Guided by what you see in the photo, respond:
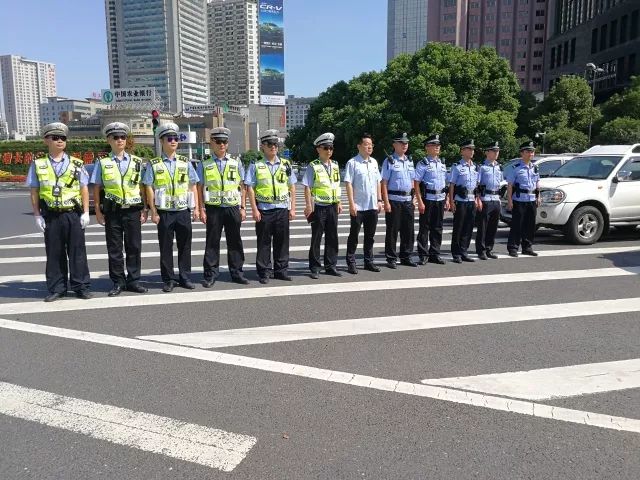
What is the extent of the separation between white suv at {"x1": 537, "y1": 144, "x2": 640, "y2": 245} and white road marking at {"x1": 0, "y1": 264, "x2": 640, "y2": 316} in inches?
84.6

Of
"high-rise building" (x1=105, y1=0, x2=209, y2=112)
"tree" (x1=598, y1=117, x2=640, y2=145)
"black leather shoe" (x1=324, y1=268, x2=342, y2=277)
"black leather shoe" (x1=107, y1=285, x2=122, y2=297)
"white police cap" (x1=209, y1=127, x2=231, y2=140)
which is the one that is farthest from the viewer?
"high-rise building" (x1=105, y1=0, x2=209, y2=112)

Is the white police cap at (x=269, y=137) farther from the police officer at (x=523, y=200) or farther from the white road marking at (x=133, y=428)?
the police officer at (x=523, y=200)

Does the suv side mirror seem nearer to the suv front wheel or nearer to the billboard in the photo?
the suv front wheel

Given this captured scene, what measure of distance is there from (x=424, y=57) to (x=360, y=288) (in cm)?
2635

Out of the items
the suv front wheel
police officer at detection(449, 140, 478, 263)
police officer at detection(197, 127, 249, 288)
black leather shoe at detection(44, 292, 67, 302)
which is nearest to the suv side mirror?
the suv front wheel

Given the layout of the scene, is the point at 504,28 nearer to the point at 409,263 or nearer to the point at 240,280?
the point at 409,263

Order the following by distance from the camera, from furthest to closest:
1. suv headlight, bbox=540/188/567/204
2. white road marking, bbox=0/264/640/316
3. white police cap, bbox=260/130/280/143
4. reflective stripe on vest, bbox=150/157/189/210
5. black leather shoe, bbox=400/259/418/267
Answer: suv headlight, bbox=540/188/567/204 → black leather shoe, bbox=400/259/418/267 → white police cap, bbox=260/130/280/143 → reflective stripe on vest, bbox=150/157/189/210 → white road marking, bbox=0/264/640/316

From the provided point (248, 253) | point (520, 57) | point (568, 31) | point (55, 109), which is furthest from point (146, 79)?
point (248, 253)

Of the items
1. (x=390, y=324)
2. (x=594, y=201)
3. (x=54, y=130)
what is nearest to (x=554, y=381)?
(x=390, y=324)

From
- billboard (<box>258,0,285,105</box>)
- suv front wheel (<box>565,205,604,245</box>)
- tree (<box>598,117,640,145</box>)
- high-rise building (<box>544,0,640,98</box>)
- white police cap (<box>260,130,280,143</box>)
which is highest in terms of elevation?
billboard (<box>258,0,285,105</box>)

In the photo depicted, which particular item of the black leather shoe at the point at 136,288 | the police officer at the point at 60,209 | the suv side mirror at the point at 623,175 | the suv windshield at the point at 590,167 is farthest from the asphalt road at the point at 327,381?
the suv windshield at the point at 590,167

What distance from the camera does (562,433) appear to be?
3354 millimetres

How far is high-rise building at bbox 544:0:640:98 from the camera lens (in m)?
45.9

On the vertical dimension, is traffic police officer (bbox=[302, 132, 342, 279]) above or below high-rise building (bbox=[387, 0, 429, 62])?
below
